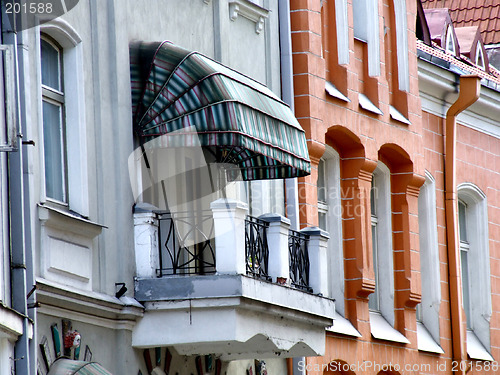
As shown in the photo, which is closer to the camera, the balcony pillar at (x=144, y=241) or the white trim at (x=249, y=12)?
the balcony pillar at (x=144, y=241)

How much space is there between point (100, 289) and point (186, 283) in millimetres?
1018

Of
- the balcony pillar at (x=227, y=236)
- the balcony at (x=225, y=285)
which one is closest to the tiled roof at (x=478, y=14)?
the balcony at (x=225, y=285)

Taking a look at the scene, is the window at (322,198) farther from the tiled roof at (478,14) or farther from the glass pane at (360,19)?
the tiled roof at (478,14)

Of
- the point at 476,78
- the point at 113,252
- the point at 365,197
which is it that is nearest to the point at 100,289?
the point at 113,252

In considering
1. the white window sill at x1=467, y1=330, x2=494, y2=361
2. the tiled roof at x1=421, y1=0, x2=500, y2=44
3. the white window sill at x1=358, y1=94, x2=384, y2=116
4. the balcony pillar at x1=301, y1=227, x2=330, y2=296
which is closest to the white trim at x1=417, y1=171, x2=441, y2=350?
the white window sill at x1=467, y1=330, x2=494, y2=361

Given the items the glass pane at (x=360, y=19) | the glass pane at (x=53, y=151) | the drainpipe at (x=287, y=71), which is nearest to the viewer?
the glass pane at (x=53, y=151)

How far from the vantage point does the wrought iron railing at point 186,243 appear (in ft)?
52.9

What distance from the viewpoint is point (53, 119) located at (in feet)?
48.7

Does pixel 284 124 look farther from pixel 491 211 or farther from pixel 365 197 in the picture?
pixel 491 211

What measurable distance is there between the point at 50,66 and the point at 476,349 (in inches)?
480

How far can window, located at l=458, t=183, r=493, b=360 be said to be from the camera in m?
25.6

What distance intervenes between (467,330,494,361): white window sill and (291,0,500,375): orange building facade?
29 millimetres

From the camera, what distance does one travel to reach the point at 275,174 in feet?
58.6

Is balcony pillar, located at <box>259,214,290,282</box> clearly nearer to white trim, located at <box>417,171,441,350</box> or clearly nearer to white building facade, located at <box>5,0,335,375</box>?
white building facade, located at <box>5,0,335,375</box>
